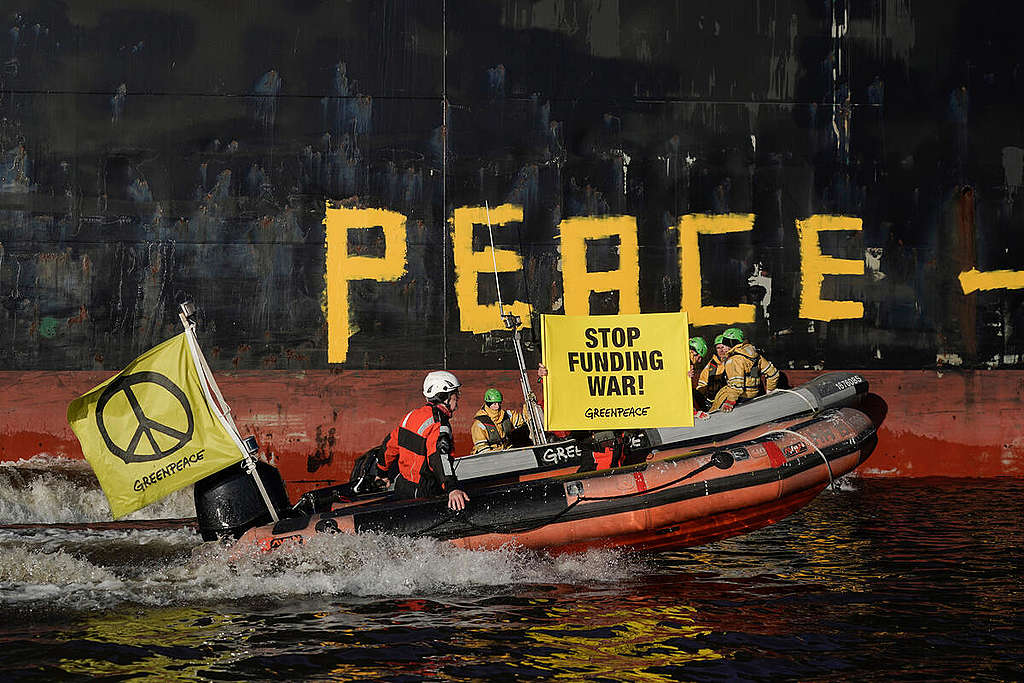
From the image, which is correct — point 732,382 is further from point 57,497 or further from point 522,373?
Answer: point 57,497

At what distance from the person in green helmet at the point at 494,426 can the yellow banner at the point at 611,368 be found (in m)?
2.36

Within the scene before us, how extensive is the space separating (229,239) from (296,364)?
1.71 m

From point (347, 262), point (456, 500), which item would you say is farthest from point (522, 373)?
point (456, 500)

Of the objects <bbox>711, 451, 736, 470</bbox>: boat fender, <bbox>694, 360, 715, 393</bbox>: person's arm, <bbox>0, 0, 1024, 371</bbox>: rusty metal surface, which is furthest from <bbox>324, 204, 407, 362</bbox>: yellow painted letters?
<bbox>711, 451, 736, 470</bbox>: boat fender

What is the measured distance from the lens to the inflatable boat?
349 inches

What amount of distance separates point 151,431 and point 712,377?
7.50m

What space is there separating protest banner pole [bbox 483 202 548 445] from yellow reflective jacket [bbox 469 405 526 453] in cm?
23

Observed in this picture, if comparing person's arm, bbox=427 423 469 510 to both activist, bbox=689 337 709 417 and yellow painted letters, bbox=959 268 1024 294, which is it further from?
yellow painted letters, bbox=959 268 1024 294

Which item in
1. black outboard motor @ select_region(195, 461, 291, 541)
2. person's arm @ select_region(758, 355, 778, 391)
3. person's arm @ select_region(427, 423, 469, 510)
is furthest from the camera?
person's arm @ select_region(758, 355, 778, 391)

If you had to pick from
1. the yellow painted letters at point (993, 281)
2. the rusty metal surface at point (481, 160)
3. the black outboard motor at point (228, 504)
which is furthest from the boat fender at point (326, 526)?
the yellow painted letters at point (993, 281)

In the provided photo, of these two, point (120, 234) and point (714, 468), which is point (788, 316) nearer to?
point (714, 468)

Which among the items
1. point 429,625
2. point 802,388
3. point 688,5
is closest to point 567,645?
point 429,625

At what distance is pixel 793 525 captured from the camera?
11148mm

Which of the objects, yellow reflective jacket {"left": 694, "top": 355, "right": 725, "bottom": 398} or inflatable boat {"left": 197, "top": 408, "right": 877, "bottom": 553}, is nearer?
inflatable boat {"left": 197, "top": 408, "right": 877, "bottom": 553}
